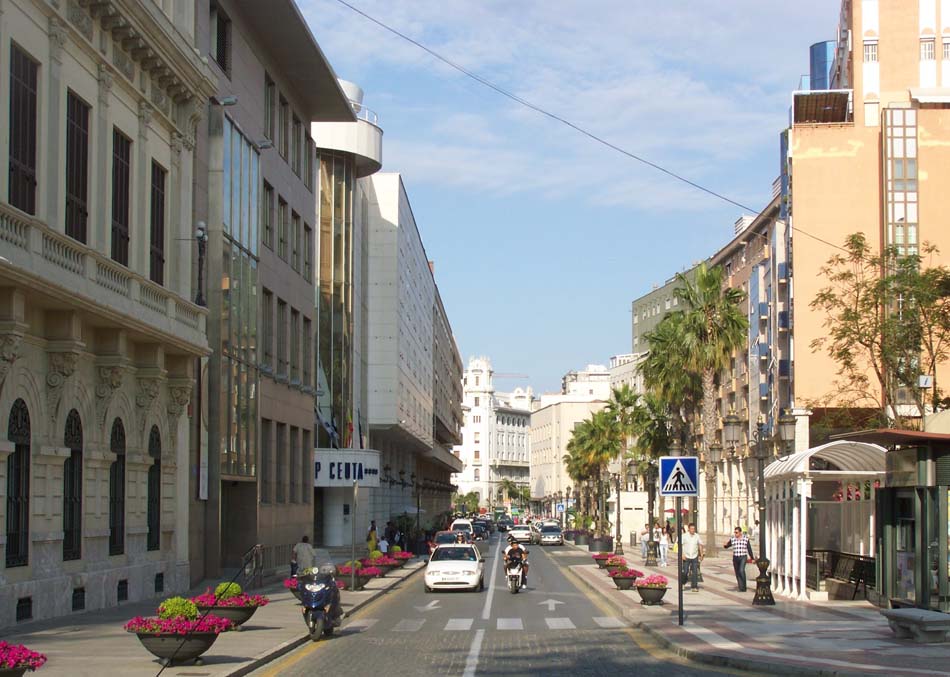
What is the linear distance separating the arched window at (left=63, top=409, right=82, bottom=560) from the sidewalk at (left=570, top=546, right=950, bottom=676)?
36.6 ft

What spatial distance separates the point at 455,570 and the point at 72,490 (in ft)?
42.3

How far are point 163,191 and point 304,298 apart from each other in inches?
751

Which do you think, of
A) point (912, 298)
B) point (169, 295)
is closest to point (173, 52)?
point (169, 295)

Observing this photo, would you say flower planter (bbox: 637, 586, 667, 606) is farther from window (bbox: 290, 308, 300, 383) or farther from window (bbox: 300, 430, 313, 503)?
window (bbox: 300, 430, 313, 503)

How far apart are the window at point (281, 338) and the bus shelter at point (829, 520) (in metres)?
19.4

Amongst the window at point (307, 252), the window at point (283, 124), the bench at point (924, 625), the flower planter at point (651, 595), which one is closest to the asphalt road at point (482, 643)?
the flower planter at point (651, 595)

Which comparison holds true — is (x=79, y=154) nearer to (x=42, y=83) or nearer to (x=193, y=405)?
(x=42, y=83)

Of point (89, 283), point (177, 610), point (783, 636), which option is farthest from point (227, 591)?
point (783, 636)

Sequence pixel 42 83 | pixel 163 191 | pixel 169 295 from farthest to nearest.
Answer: pixel 163 191 → pixel 169 295 → pixel 42 83

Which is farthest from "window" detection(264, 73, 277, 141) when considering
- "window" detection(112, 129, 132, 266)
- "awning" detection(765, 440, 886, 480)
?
"awning" detection(765, 440, 886, 480)

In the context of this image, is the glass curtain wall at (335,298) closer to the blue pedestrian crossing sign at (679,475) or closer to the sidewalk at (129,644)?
the sidewalk at (129,644)

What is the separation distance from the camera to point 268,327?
44188mm

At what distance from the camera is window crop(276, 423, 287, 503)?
45584 millimetres

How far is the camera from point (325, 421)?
6319cm
